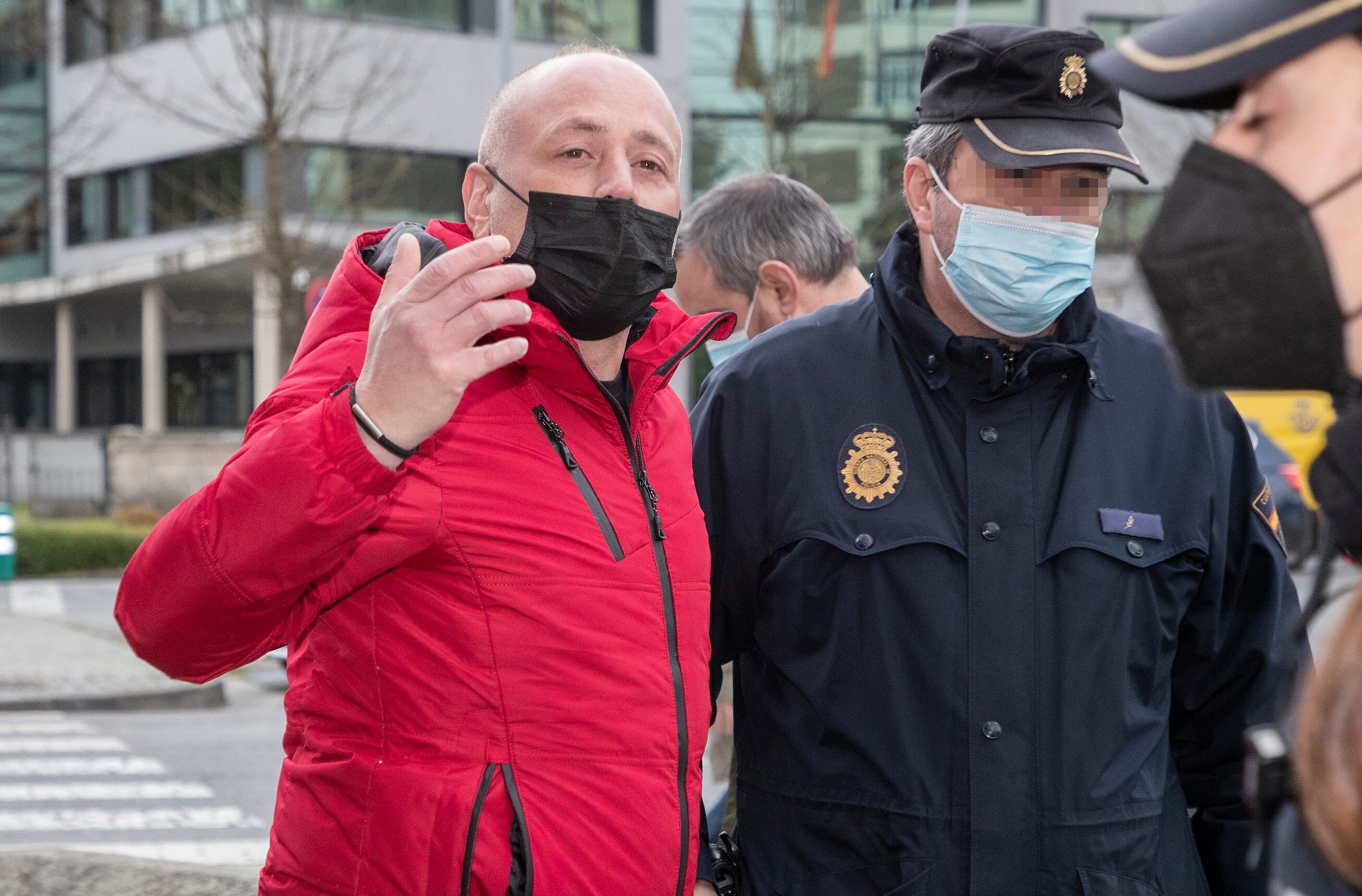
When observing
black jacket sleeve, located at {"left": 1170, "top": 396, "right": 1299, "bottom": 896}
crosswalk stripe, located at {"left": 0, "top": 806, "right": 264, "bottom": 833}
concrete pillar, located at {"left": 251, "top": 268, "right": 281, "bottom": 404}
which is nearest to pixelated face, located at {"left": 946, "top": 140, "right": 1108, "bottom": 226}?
black jacket sleeve, located at {"left": 1170, "top": 396, "right": 1299, "bottom": 896}

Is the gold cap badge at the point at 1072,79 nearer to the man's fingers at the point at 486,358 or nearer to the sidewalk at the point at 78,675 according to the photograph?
the man's fingers at the point at 486,358

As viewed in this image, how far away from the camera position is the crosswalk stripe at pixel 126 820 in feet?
24.0

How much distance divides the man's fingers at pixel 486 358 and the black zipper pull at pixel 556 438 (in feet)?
1.46

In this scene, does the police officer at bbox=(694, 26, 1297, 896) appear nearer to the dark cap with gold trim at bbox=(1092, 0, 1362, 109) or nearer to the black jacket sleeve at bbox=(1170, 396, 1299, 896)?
the black jacket sleeve at bbox=(1170, 396, 1299, 896)

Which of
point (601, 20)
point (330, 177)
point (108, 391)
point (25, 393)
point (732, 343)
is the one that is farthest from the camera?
point (25, 393)

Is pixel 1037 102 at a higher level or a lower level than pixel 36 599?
higher

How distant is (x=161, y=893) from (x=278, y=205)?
15.9 m

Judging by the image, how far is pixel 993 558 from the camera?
2604mm

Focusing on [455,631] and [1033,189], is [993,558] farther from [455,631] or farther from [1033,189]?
[455,631]

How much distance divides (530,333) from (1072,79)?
1168 mm

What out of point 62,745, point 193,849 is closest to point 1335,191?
point 193,849

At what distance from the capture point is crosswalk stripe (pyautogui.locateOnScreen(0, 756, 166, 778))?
28.1 feet

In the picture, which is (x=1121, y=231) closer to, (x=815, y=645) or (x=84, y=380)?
(x=84, y=380)

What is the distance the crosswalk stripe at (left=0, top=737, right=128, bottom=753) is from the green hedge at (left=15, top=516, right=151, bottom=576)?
9.61 meters
